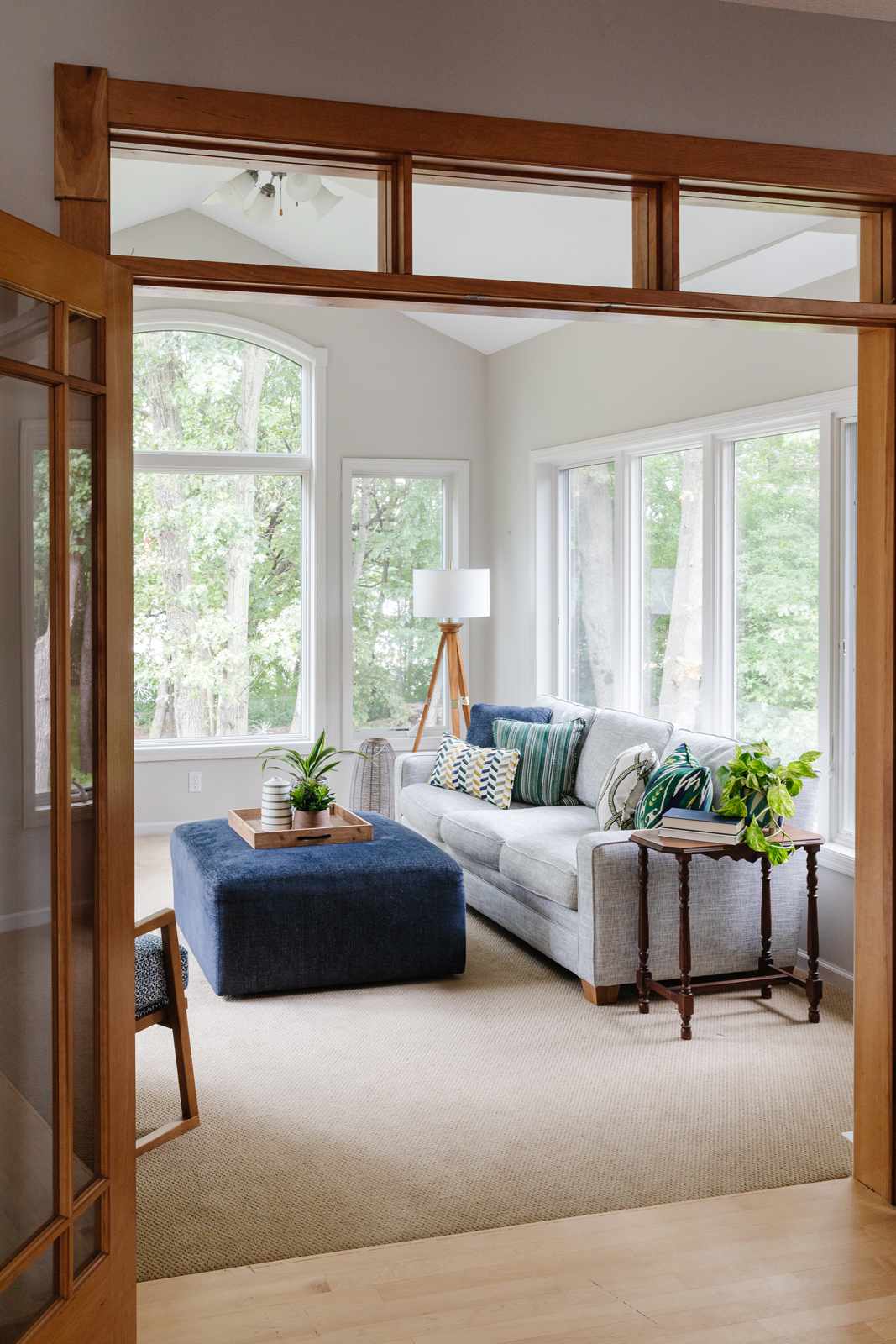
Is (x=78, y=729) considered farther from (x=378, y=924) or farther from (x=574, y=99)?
(x=378, y=924)

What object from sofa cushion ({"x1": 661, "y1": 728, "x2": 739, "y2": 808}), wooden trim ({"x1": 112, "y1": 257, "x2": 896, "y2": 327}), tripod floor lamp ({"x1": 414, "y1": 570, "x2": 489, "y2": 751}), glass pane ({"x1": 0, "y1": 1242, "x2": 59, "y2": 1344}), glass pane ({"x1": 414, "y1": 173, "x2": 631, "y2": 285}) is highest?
glass pane ({"x1": 414, "y1": 173, "x2": 631, "y2": 285})

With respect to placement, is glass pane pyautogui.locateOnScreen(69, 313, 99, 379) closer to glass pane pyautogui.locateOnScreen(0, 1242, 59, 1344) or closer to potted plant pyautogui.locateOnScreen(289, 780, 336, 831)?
glass pane pyautogui.locateOnScreen(0, 1242, 59, 1344)

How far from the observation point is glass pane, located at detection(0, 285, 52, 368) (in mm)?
2100

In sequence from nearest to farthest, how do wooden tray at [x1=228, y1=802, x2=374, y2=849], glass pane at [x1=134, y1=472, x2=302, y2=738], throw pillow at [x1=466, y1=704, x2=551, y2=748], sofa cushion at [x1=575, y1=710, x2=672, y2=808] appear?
wooden tray at [x1=228, y1=802, x2=374, y2=849] → sofa cushion at [x1=575, y1=710, x2=672, y2=808] → throw pillow at [x1=466, y1=704, x2=551, y2=748] → glass pane at [x1=134, y1=472, x2=302, y2=738]

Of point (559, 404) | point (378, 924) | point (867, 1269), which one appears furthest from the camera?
point (559, 404)

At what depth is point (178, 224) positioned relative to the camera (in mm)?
2568

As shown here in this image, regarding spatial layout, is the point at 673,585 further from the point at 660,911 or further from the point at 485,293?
the point at 485,293

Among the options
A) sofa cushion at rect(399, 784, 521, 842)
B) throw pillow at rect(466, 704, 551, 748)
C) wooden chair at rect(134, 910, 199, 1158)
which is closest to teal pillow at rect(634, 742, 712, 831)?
sofa cushion at rect(399, 784, 521, 842)

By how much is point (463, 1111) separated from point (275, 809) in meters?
1.81

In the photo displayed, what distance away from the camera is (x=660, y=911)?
4508mm

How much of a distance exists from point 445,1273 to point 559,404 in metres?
5.12

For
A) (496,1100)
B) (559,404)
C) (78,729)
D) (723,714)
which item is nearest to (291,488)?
(559,404)

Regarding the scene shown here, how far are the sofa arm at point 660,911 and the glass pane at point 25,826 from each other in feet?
8.40

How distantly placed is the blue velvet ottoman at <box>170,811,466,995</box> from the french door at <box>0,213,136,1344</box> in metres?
2.16
